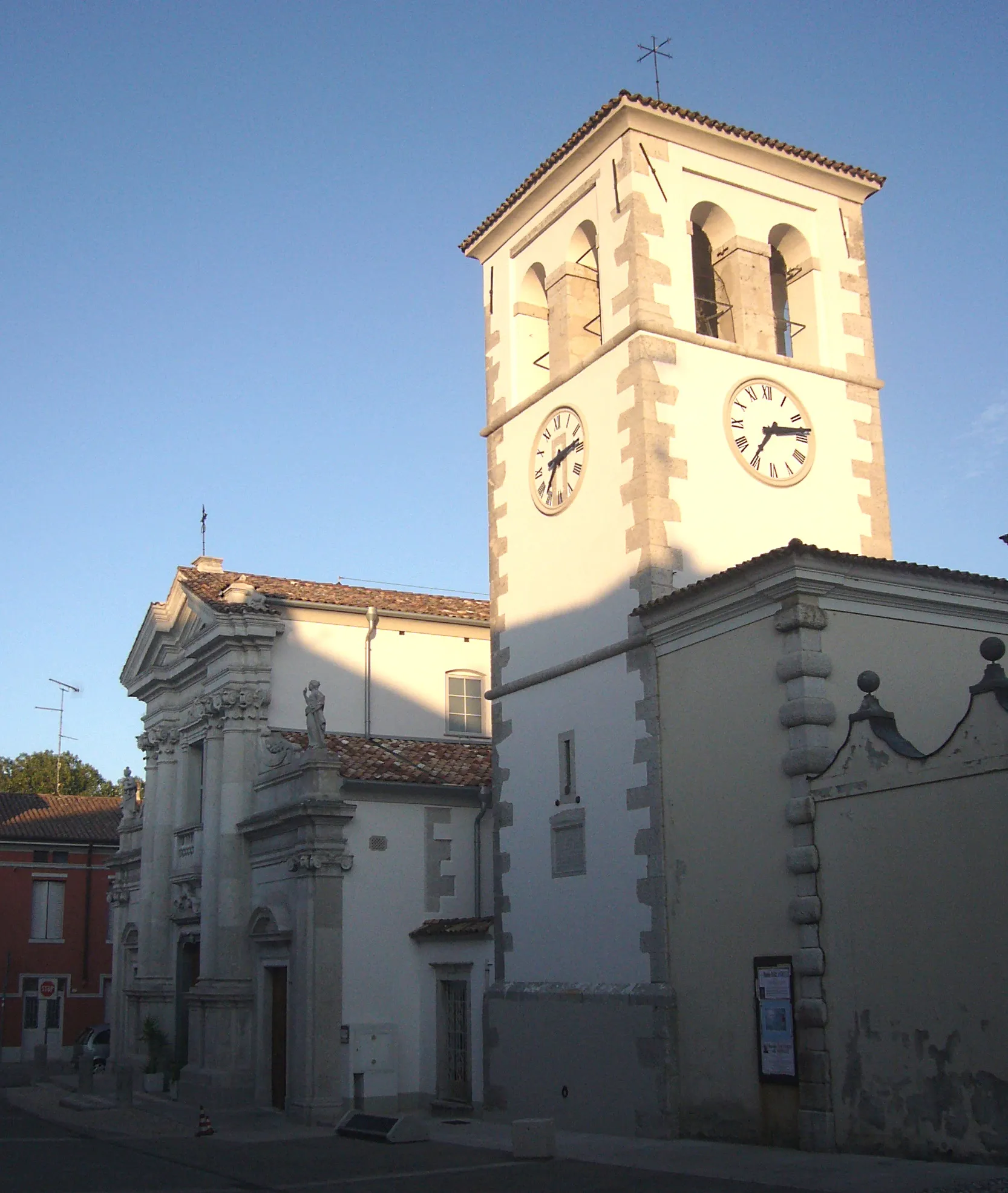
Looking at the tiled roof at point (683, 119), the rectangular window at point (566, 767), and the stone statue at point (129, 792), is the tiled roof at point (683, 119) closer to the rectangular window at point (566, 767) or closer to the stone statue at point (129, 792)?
the rectangular window at point (566, 767)

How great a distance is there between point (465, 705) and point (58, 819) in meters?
22.7

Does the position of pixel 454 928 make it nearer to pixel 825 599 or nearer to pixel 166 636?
pixel 825 599

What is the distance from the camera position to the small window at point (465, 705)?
27.5m

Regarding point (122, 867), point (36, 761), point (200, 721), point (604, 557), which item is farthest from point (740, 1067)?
point (36, 761)

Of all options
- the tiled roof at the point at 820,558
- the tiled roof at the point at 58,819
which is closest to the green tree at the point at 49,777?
the tiled roof at the point at 58,819

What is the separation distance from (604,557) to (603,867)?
4170 millimetres

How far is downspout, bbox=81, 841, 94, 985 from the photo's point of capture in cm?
4266

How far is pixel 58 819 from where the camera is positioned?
44.7 meters

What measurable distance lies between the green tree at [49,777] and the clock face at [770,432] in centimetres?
5103

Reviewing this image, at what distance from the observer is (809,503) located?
18.7 meters

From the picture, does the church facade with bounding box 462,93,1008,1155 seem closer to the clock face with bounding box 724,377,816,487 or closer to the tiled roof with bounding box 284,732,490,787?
the clock face with bounding box 724,377,816,487

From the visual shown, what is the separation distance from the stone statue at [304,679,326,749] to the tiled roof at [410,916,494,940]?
11.6 ft

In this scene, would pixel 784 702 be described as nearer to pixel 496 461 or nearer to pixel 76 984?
pixel 496 461

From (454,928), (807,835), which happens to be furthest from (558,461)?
(454,928)
